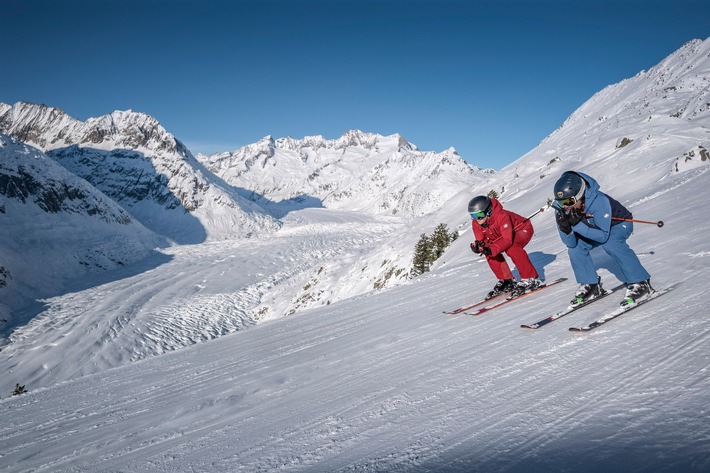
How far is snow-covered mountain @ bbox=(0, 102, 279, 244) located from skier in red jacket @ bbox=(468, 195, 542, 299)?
121 m

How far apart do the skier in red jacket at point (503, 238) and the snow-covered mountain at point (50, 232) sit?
167 ft

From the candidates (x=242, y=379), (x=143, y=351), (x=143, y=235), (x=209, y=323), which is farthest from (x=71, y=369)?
(x=143, y=235)

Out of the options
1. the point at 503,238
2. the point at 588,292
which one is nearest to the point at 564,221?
the point at 588,292

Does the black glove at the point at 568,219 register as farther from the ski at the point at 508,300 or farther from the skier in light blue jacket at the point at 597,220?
the ski at the point at 508,300

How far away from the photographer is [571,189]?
496 cm

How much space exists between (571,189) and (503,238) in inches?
80.3

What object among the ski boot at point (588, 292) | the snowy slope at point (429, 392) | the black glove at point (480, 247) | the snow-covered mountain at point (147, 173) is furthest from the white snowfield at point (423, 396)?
the snow-covered mountain at point (147, 173)

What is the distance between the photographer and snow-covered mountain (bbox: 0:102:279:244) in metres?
130

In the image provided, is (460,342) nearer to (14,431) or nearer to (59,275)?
(14,431)

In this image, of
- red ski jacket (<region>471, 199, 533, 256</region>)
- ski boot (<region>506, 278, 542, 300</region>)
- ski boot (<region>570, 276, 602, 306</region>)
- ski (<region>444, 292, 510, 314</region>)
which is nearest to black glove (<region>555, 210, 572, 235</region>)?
ski boot (<region>570, 276, 602, 306</region>)

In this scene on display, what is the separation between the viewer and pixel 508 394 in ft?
9.89

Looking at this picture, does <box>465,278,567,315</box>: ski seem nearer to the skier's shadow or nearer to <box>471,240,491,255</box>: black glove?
the skier's shadow

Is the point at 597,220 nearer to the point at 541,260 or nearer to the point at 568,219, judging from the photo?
the point at 568,219

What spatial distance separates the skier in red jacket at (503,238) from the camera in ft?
22.5
